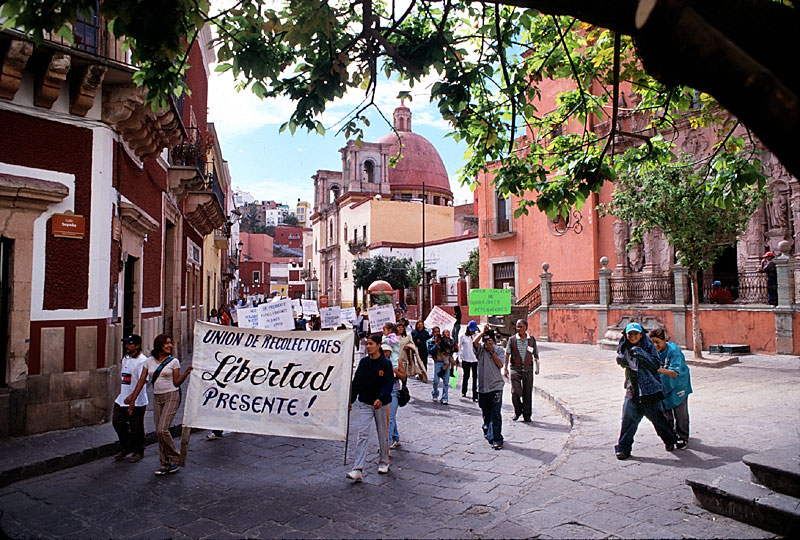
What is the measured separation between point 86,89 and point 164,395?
4732 millimetres

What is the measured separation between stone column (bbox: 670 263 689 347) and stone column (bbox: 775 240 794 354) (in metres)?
2.52

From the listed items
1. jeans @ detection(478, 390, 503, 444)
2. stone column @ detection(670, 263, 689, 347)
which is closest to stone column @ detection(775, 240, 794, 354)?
stone column @ detection(670, 263, 689, 347)

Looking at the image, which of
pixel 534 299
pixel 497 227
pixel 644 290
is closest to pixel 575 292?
pixel 534 299

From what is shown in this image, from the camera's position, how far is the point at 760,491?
446 centimetres

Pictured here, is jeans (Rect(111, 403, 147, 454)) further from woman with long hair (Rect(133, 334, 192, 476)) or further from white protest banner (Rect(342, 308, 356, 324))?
white protest banner (Rect(342, 308, 356, 324))

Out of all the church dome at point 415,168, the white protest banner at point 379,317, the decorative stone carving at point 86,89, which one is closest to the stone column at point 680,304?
the white protest banner at point 379,317

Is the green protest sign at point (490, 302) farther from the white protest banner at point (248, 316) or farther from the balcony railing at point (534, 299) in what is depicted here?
the balcony railing at point (534, 299)

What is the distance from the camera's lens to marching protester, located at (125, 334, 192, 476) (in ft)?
20.3

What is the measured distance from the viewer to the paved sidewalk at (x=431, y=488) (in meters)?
4.54

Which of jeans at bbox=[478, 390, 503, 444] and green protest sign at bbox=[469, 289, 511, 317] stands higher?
green protest sign at bbox=[469, 289, 511, 317]

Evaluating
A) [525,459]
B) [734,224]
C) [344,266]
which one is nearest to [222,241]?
[734,224]

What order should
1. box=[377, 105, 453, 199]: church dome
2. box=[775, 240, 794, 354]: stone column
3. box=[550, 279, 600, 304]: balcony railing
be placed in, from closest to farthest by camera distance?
1. box=[775, 240, 794, 354]: stone column
2. box=[550, 279, 600, 304]: balcony railing
3. box=[377, 105, 453, 199]: church dome

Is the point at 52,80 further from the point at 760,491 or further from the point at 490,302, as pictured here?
the point at 490,302

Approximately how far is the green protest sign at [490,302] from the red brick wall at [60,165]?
27.6 feet
